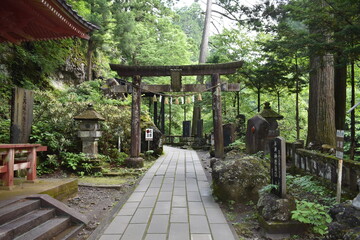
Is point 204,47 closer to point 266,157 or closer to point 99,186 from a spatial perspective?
point 266,157

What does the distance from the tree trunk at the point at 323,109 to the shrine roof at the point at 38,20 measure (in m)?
8.28

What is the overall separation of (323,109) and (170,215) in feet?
25.1

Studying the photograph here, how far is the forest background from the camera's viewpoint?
21.6 feet

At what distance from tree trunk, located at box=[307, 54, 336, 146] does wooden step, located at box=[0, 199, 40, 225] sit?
9.29m

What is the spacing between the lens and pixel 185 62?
23969 mm

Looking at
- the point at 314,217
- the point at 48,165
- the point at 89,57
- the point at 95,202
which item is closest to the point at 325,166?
the point at 314,217

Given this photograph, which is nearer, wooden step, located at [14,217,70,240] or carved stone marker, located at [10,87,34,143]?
wooden step, located at [14,217,70,240]

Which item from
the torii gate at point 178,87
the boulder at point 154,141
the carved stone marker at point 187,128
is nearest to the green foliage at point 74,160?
the torii gate at point 178,87

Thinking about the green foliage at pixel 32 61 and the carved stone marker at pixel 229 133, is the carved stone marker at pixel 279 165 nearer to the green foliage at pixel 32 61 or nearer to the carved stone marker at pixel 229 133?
the carved stone marker at pixel 229 133

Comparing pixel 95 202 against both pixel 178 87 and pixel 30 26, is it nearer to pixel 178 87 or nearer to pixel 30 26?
pixel 30 26

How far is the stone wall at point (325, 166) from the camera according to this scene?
483 cm

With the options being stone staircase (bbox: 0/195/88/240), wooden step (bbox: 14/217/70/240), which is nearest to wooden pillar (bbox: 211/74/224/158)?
stone staircase (bbox: 0/195/88/240)

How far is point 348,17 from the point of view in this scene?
5.96 metres

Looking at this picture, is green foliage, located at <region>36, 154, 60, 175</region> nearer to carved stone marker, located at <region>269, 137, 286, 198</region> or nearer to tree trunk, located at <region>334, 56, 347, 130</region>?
carved stone marker, located at <region>269, 137, 286, 198</region>
